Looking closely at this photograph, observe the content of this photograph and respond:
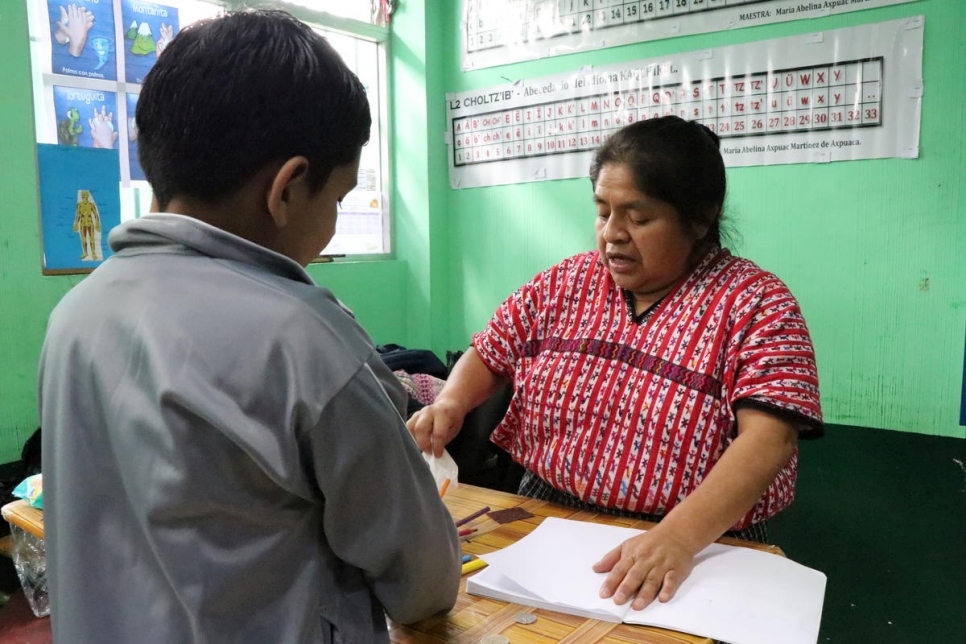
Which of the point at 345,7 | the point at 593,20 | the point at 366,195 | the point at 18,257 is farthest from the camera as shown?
the point at 366,195

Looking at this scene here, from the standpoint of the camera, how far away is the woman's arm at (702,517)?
0.89m

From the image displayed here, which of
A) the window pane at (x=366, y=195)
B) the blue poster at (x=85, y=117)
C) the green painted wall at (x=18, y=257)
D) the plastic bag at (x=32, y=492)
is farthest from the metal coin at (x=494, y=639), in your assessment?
the window pane at (x=366, y=195)

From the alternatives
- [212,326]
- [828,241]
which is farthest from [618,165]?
[828,241]

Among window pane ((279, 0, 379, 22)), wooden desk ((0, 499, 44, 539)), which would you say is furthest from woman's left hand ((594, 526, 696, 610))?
window pane ((279, 0, 379, 22))

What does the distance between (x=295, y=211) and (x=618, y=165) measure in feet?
2.70

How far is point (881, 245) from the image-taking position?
83.3 inches

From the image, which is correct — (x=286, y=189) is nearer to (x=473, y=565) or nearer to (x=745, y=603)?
(x=473, y=565)

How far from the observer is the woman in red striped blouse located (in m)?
1.10

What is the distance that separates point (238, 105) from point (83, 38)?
86.4 inches

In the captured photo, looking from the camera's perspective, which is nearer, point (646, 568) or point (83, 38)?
point (646, 568)

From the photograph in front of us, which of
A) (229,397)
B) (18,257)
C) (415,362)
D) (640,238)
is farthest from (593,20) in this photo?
(229,397)

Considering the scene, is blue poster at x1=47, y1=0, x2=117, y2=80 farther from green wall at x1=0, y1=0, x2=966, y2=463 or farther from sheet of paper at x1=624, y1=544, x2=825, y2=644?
sheet of paper at x1=624, y1=544, x2=825, y2=644

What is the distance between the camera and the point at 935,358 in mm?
2045

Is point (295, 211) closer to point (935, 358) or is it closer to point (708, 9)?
point (935, 358)
